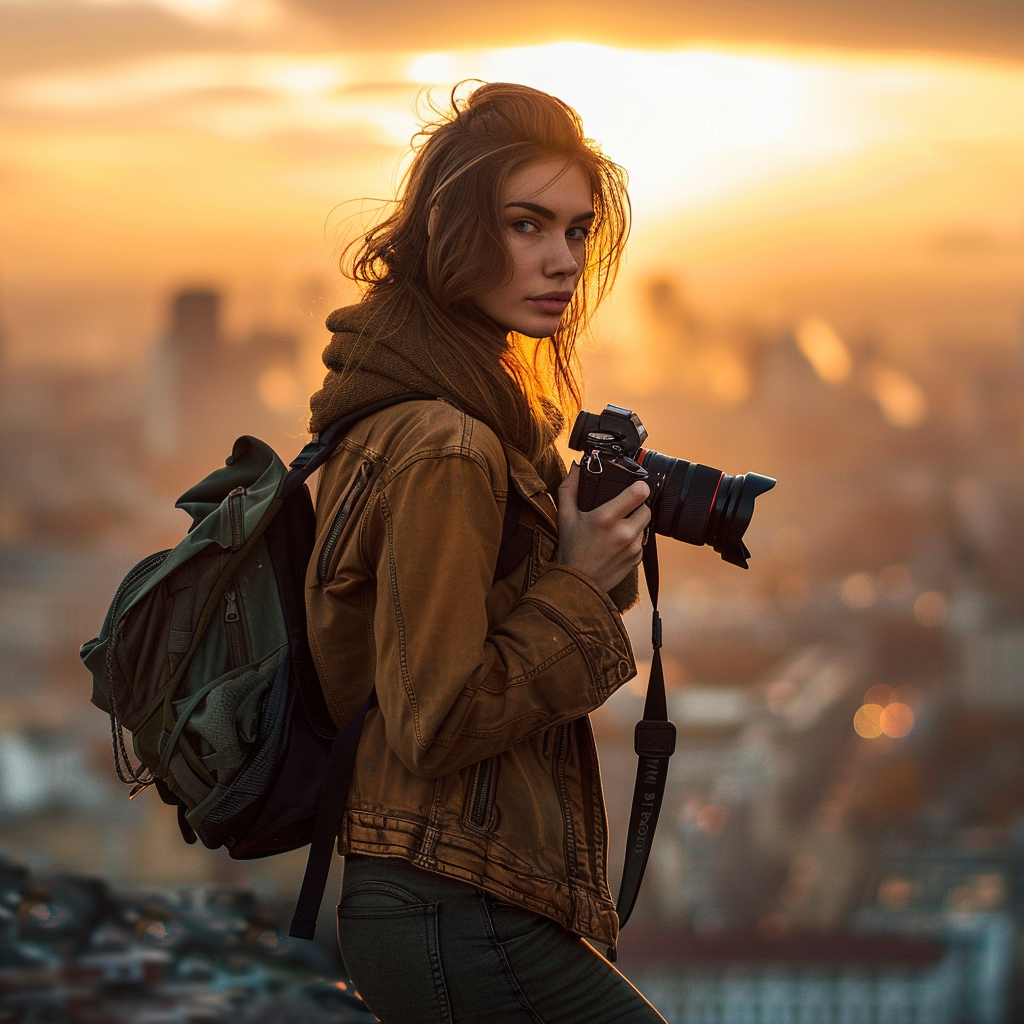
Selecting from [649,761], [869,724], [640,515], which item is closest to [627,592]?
[640,515]

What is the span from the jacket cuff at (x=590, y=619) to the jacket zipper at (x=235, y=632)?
1.11ft

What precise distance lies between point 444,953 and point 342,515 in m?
0.49

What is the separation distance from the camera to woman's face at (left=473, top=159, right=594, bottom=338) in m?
1.53

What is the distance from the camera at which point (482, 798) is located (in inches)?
55.0

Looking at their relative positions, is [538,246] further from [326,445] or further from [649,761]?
[649,761]

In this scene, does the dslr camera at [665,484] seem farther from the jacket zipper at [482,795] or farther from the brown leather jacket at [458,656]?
the jacket zipper at [482,795]

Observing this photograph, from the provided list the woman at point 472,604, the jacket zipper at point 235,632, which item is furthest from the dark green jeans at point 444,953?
the jacket zipper at point 235,632

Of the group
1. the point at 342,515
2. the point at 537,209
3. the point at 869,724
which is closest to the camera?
the point at 342,515

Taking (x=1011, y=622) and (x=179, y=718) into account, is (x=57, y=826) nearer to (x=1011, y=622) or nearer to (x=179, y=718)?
(x=1011, y=622)

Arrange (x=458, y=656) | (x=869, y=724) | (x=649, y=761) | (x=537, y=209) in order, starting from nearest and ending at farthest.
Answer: (x=458, y=656)
(x=537, y=209)
(x=649, y=761)
(x=869, y=724)

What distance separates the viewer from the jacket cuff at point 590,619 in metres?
1.40

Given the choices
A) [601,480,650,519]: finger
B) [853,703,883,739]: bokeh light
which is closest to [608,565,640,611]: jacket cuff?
[601,480,650,519]: finger

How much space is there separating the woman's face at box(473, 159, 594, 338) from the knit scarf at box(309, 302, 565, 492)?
7cm

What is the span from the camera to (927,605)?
284 feet
